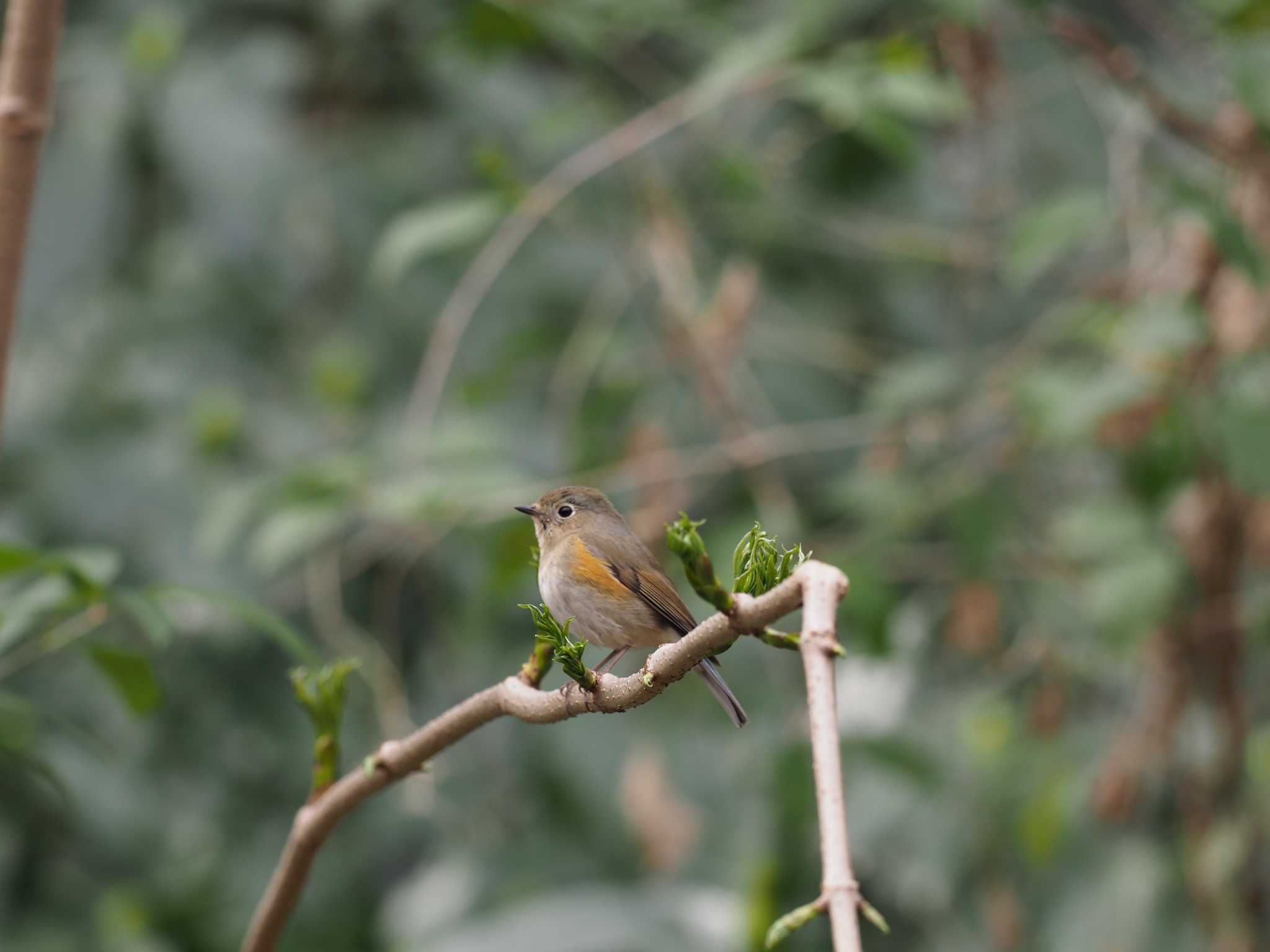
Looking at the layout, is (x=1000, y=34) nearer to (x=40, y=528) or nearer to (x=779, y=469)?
(x=779, y=469)

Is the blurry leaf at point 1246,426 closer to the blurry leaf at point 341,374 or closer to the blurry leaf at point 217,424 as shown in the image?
the blurry leaf at point 341,374

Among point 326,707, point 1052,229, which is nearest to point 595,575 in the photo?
point 326,707

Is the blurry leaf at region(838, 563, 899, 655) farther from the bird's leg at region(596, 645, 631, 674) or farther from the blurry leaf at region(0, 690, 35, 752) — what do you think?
the blurry leaf at region(0, 690, 35, 752)

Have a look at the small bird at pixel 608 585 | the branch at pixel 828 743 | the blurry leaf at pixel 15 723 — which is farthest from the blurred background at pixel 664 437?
the branch at pixel 828 743

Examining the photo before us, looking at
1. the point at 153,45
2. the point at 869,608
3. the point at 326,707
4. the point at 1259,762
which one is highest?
the point at 153,45

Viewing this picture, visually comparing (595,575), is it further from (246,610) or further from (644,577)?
(246,610)

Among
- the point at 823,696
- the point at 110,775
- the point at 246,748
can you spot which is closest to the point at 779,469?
the point at 246,748

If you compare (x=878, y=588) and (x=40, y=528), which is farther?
(x=40, y=528)
